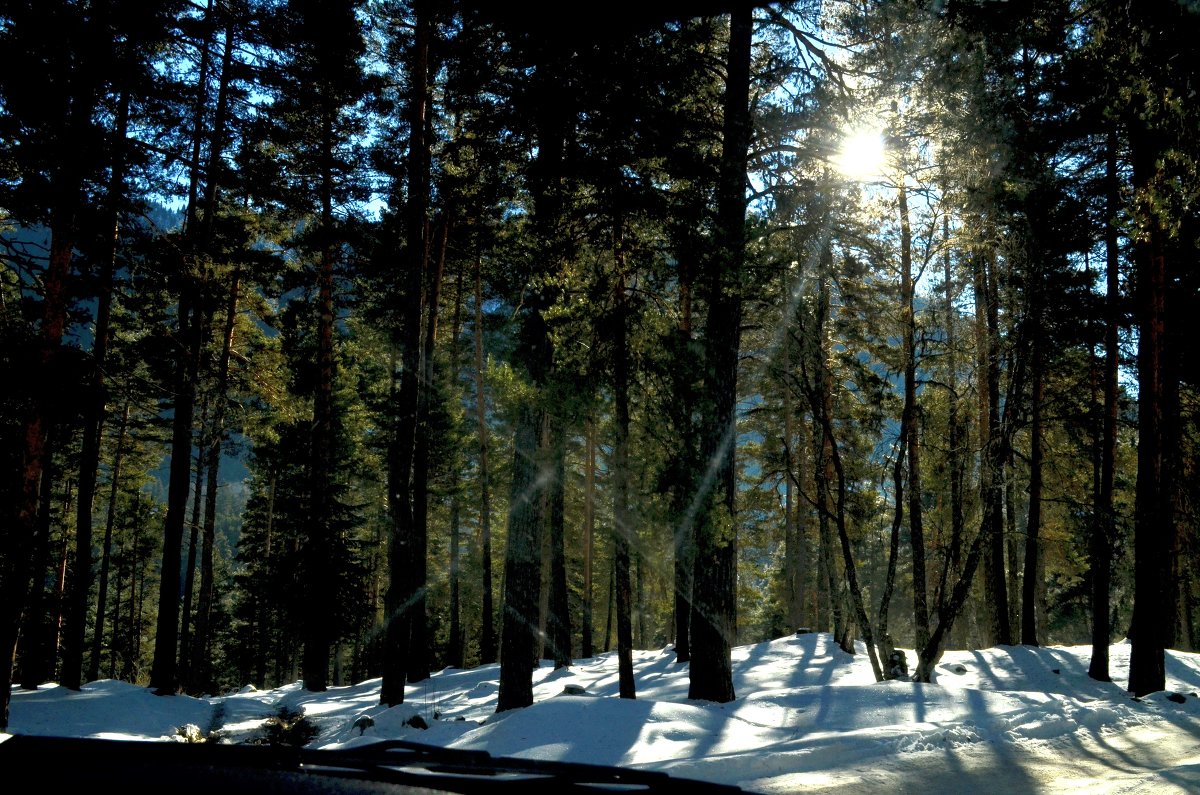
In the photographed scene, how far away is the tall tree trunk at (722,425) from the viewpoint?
10805mm

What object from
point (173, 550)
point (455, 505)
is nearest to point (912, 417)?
point (173, 550)

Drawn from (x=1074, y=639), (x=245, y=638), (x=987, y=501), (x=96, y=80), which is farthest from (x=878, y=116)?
(x=1074, y=639)

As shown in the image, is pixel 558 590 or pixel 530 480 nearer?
pixel 530 480

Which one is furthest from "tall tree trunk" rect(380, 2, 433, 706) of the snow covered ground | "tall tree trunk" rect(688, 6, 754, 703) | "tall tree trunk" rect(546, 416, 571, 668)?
"tall tree trunk" rect(688, 6, 754, 703)

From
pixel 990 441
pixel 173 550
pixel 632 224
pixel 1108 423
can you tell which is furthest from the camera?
pixel 173 550

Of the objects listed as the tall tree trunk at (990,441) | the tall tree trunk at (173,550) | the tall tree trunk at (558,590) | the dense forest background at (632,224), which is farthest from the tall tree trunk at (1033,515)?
the tall tree trunk at (173,550)

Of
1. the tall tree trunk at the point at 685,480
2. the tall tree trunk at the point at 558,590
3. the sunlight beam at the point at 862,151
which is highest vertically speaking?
the sunlight beam at the point at 862,151

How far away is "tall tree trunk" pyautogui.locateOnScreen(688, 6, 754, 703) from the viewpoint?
1080 centimetres

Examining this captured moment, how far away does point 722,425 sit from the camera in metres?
11.1

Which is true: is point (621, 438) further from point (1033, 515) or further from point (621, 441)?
point (1033, 515)

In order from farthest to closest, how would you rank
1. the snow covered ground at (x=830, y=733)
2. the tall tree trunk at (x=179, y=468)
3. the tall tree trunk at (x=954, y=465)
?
the tall tree trunk at (x=179, y=468), the tall tree trunk at (x=954, y=465), the snow covered ground at (x=830, y=733)

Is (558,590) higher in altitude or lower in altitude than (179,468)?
lower

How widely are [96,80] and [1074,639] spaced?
6231 cm

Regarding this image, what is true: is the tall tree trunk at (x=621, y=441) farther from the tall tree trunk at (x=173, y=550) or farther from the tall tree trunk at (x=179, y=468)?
the tall tree trunk at (x=173, y=550)
